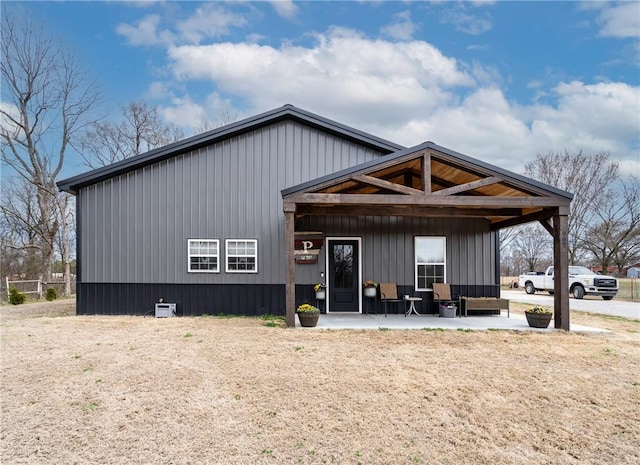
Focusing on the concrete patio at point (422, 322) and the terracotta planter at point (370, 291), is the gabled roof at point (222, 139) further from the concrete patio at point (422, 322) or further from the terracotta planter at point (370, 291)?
the concrete patio at point (422, 322)

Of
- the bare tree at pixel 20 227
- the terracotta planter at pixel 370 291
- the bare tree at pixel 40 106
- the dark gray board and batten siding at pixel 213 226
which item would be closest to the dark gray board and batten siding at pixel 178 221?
the dark gray board and batten siding at pixel 213 226

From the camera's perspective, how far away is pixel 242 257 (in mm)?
11531

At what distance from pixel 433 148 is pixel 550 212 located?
3.00 m

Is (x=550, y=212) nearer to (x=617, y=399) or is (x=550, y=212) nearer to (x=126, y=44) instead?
(x=617, y=399)

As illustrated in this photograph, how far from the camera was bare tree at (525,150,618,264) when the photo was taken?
29297 millimetres

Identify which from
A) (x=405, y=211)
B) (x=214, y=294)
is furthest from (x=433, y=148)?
(x=214, y=294)

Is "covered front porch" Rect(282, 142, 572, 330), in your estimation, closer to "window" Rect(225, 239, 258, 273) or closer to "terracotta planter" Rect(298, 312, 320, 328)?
"terracotta planter" Rect(298, 312, 320, 328)

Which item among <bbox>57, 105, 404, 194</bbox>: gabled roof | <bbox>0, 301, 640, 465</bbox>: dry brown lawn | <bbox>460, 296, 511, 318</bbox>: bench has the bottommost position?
<bbox>0, 301, 640, 465</bbox>: dry brown lawn

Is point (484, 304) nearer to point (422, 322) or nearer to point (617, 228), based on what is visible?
point (422, 322)

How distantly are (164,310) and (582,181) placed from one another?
94.3ft

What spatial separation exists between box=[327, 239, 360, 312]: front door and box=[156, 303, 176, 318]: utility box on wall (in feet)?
13.4

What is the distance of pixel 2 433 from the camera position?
4004 mm

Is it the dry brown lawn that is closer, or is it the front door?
the dry brown lawn

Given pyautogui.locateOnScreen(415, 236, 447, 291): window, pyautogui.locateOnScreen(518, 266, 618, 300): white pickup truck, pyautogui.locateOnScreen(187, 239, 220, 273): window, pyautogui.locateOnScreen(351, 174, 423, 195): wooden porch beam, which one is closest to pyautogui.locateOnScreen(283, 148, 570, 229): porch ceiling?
pyautogui.locateOnScreen(351, 174, 423, 195): wooden porch beam
